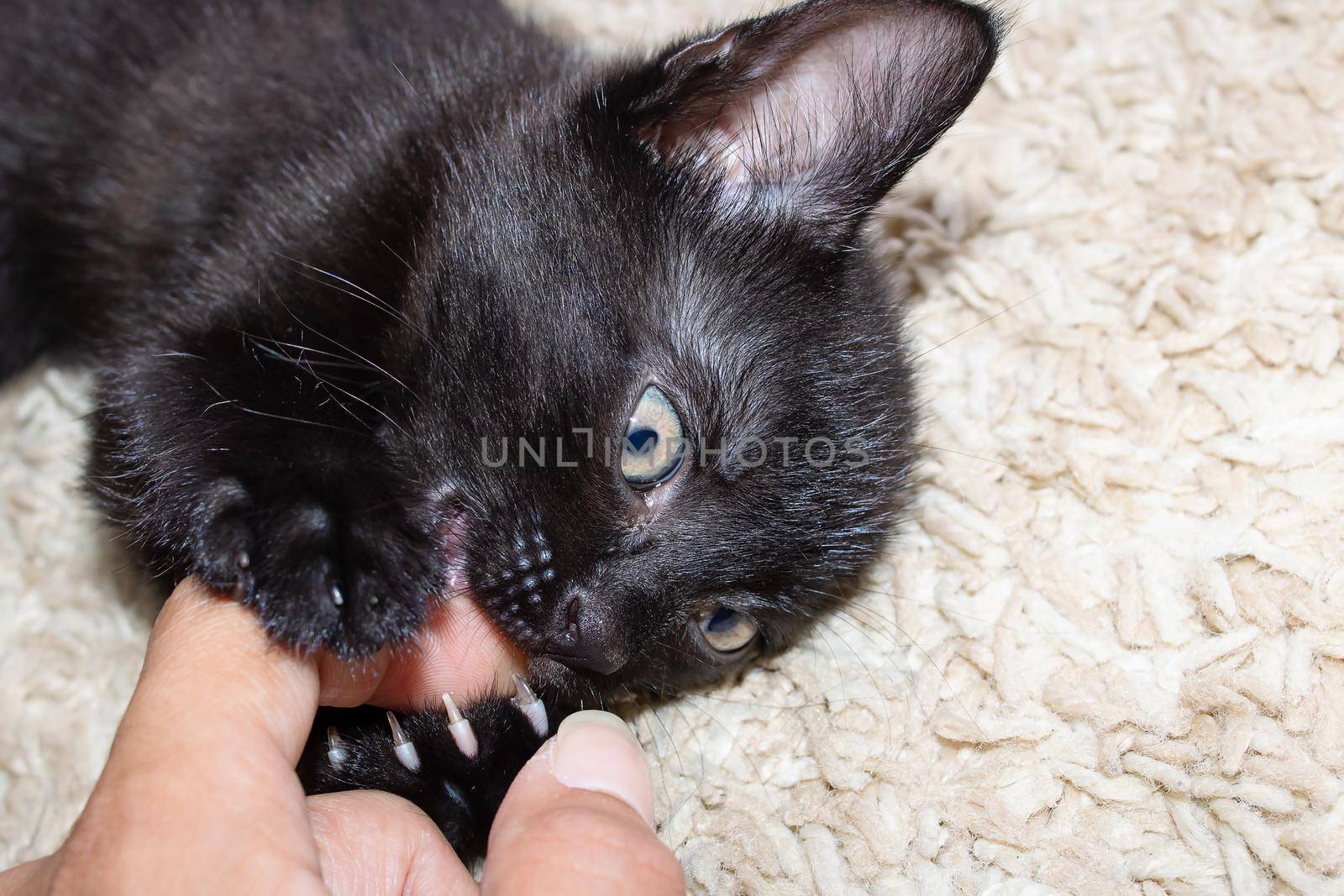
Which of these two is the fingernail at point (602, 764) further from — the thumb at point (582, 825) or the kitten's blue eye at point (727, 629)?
the kitten's blue eye at point (727, 629)

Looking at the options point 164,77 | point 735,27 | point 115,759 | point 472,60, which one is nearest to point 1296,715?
point 735,27

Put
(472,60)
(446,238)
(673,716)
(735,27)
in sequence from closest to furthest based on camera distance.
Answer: (735,27) < (446,238) < (673,716) < (472,60)

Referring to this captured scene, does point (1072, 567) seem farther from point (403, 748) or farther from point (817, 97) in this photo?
point (403, 748)

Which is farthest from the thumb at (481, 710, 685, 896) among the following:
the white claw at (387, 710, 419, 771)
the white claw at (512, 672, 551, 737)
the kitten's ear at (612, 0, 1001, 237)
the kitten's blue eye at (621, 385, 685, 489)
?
the kitten's ear at (612, 0, 1001, 237)

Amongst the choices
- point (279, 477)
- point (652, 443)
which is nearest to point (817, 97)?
point (652, 443)

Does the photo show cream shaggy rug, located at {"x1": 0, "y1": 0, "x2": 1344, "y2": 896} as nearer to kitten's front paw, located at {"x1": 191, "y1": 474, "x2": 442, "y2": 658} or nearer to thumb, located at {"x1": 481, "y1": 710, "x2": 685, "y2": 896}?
thumb, located at {"x1": 481, "y1": 710, "x2": 685, "y2": 896}

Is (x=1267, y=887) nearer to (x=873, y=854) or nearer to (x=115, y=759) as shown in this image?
(x=873, y=854)
